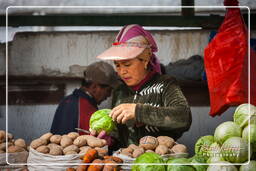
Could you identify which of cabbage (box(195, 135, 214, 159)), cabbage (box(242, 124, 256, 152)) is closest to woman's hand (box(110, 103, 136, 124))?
cabbage (box(195, 135, 214, 159))

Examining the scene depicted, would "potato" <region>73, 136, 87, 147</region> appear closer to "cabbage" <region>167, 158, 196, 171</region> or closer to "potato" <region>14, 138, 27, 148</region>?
"potato" <region>14, 138, 27, 148</region>

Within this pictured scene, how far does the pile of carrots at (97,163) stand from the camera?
16.0ft

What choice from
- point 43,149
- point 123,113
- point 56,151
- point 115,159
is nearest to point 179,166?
point 115,159

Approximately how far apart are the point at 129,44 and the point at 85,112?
689mm

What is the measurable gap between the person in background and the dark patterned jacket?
119 mm

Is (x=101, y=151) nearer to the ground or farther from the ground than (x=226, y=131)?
nearer to the ground

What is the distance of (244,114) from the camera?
4.96 m

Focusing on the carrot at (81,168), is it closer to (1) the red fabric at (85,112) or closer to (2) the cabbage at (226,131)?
(1) the red fabric at (85,112)

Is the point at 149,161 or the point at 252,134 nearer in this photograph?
the point at 149,161

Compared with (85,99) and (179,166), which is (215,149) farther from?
(85,99)

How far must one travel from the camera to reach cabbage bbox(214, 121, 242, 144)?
497cm

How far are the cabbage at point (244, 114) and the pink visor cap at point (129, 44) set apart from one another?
88 cm

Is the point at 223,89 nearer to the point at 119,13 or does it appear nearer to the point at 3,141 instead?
the point at 119,13

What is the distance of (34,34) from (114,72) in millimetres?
740
